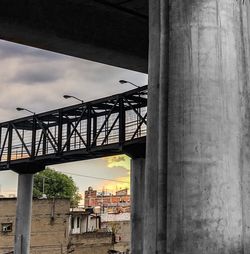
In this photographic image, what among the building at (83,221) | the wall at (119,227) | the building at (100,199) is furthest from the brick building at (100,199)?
the building at (83,221)

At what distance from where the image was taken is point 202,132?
504cm

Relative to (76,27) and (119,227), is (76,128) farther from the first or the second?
(119,227)

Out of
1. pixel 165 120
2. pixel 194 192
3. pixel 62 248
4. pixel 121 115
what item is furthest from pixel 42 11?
pixel 62 248

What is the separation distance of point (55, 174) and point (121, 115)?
65.8 m

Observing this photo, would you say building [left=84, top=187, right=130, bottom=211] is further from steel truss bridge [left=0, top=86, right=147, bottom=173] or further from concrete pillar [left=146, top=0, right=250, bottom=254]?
concrete pillar [left=146, top=0, right=250, bottom=254]

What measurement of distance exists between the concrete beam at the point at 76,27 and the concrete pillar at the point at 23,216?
23.7m

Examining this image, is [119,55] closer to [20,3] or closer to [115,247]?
[20,3]

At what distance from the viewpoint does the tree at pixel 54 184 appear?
293 feet

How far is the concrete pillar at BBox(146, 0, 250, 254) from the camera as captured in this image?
15.9 feet

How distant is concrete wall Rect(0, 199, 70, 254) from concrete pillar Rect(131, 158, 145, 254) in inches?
1126

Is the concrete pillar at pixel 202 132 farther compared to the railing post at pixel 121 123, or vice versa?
the railing post at pixel 121 123

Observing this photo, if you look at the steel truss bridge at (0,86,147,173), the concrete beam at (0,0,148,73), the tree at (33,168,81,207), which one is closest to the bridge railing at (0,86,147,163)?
the steel truss bridge at (0,86,147,173)

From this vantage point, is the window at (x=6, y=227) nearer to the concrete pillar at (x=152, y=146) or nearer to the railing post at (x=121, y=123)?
the railing post at (x=121, y=123)

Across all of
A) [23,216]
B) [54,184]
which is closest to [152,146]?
[23,216]
